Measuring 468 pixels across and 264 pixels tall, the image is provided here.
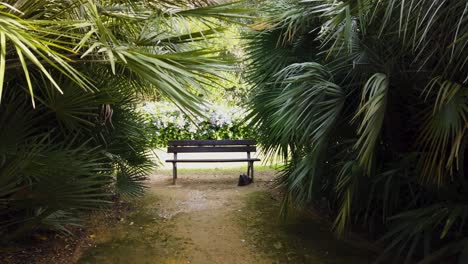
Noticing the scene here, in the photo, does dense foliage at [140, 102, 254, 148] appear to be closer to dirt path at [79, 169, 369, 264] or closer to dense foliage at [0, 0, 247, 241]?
dirt path at [79, 169, 369, 264]

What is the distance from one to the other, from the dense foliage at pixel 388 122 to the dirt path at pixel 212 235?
1.70 ft

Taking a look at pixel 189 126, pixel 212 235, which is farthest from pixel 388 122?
pixel 189 126

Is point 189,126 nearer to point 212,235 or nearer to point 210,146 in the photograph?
point 210,146

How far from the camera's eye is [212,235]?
14.6ft

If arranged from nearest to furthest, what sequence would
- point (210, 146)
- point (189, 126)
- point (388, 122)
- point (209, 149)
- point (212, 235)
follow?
point (388, 122) < point (212, 235) < point (209, 149) < point (210, 146) < point (189, 126)

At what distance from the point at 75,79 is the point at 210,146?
5.62m

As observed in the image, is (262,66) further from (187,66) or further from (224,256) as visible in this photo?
(187,66)

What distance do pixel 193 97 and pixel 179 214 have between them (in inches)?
135

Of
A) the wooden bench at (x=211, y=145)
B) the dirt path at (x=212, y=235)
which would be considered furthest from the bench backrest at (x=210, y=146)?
the dirt path at (x=212, y=235)

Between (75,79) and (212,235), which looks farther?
(212,235)

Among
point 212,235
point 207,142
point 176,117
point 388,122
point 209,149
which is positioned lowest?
point 212,235

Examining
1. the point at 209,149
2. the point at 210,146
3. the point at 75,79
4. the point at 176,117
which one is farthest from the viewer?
the point at 176,117

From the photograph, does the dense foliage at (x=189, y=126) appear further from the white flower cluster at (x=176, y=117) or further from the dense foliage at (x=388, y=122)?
the dense foliage at (x=388, y=122)

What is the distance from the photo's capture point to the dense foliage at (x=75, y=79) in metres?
2.25
